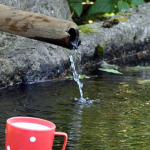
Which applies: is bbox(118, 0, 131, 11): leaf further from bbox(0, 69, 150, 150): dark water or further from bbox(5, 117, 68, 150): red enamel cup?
bbox(5, 117, 68, 150): red enamel cup

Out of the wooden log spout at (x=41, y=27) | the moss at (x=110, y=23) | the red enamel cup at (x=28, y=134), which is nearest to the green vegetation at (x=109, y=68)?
the moss at (x=110, y=23)

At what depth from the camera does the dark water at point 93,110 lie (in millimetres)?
3035

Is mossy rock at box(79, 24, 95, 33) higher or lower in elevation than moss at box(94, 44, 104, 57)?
higher

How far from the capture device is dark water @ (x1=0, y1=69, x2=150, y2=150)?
3035 mm

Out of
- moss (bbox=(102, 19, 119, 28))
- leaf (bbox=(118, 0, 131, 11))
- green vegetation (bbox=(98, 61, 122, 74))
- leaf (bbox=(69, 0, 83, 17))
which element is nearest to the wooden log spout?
green vegetation (bbox=(98, 61, 122, 74))

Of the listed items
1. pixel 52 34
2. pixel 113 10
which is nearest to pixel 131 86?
pixel 52 34

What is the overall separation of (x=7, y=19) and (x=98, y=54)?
320 cm

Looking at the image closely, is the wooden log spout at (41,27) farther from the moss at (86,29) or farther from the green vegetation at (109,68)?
the moss at (86,29)

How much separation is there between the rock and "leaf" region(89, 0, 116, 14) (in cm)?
26

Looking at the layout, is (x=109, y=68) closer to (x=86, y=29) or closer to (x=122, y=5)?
(x=86, y=29)

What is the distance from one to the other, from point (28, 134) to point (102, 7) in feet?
19.4

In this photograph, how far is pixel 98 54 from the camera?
22.3 ft

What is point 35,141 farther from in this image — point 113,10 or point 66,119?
point 113,10

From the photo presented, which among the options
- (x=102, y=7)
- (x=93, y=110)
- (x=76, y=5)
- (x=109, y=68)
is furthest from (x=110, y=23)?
(x=93, y=110)
